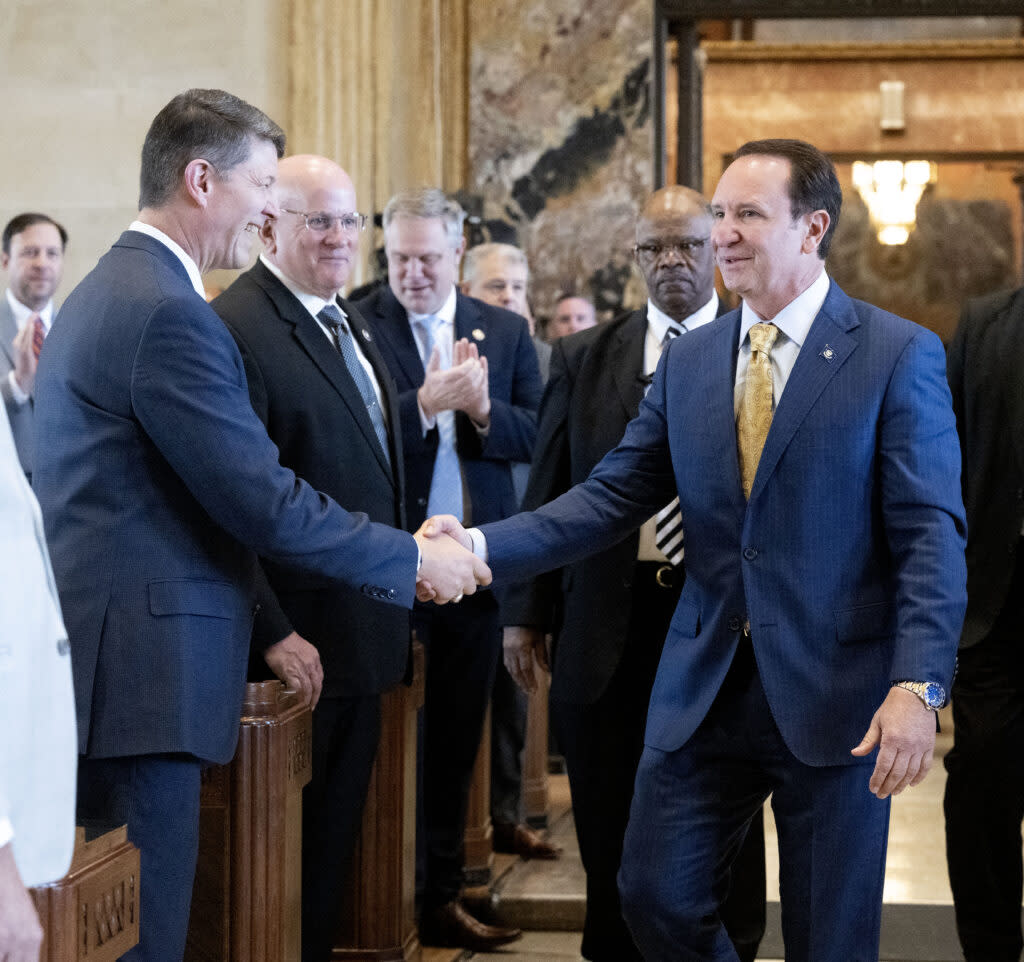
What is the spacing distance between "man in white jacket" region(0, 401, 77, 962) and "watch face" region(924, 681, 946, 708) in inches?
53.4

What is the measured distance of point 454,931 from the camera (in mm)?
4012

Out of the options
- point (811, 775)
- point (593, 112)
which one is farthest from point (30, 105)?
point (811, 775)

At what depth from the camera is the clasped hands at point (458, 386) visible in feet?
12.4

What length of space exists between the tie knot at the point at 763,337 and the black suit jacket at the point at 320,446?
0.89 m

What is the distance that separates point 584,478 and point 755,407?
85cm

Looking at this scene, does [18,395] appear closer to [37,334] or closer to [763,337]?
[37,334]

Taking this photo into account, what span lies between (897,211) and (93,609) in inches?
497

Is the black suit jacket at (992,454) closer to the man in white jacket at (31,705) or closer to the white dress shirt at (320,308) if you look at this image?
the white dress shirt at (320,308)

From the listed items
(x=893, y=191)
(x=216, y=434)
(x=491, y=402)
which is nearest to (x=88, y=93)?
(x=491, y=402)

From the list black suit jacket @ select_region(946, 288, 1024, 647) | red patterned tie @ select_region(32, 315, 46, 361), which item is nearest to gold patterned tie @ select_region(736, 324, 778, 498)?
black suit jacket @ select_region(946, 288, 1024, 647)

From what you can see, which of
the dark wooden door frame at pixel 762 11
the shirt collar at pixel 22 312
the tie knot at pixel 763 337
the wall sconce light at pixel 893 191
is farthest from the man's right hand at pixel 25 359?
the wall sconce light at pixel 893 191

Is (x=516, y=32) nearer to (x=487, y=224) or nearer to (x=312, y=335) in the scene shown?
(x=487, y=224)

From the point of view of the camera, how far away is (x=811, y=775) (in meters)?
2.58

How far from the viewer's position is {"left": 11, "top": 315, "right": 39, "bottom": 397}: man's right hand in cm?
492
